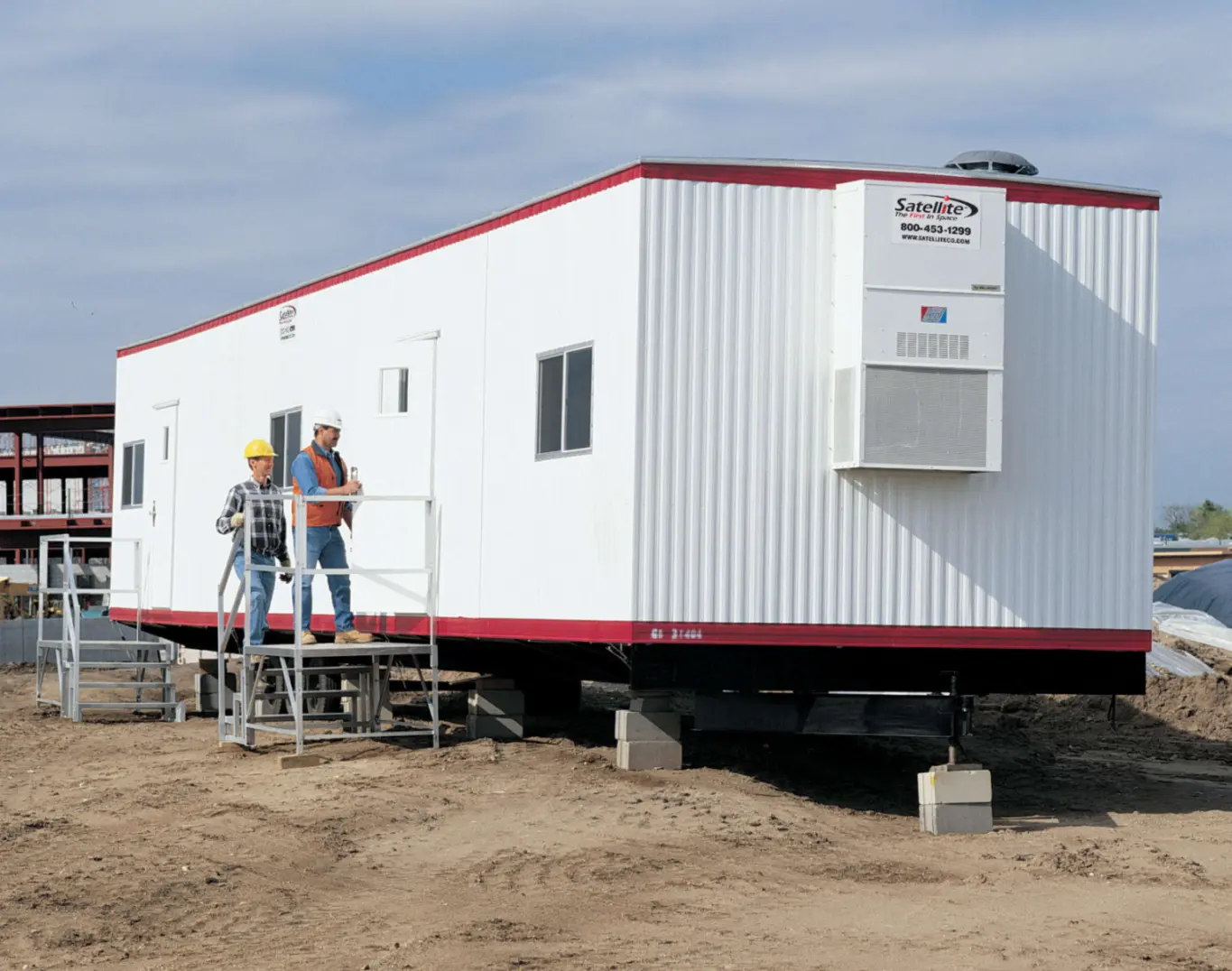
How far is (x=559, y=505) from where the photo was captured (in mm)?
12203

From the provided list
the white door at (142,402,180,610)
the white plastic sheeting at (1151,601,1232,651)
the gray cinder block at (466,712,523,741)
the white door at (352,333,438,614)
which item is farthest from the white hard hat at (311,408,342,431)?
the white plastic sheeting at (1151,601,1232,651)

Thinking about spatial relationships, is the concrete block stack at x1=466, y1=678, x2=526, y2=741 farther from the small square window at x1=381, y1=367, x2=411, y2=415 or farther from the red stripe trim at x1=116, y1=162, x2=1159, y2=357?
the red stripe trim at x1=116, y1=162, x2=1159, y2=357

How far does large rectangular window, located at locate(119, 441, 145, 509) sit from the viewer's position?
20.3 m

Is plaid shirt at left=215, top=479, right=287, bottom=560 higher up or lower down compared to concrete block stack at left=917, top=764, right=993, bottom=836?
higher up

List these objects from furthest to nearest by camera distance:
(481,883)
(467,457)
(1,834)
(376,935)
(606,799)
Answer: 1. (467,457)
2. (606,799)
3. (1,834)
4. (481,883)
5. (376,935)

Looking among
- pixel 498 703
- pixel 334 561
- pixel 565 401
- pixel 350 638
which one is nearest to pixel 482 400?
pixel 565 401

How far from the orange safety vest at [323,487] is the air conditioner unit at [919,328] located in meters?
4.42

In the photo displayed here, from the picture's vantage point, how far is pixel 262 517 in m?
14.6

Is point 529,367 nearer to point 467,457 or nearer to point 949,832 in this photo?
point 467,457

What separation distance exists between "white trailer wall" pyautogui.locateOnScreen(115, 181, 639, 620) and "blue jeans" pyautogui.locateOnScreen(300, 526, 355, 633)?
0.42m

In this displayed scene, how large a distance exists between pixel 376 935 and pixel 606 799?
3.27m

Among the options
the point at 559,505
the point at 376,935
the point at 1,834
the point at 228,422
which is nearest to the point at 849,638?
the point at 559,505

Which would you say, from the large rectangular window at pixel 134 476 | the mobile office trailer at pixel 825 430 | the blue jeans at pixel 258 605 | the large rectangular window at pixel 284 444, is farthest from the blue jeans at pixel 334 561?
the large rectangular window at pixel 134 476

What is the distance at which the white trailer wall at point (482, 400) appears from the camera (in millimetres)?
11672
